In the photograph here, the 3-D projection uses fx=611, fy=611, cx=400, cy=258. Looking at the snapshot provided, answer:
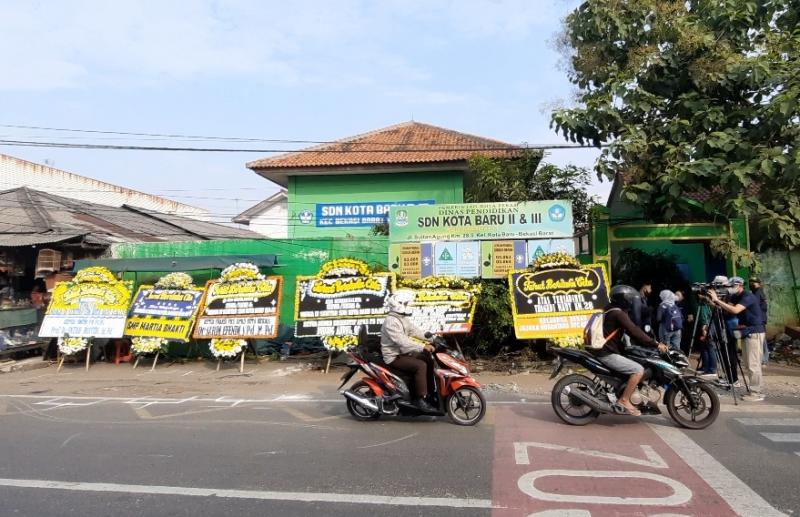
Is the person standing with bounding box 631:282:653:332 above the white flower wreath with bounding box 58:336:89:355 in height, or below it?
above

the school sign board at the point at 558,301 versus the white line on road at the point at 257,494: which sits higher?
the school sign board at the point at 558,301

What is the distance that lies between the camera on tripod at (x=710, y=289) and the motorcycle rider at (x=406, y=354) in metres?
3.87

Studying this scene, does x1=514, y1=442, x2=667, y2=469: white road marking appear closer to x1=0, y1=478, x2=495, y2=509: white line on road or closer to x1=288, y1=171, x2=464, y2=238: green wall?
x1=0, y1=478, x2=495, y2=509: white line on road

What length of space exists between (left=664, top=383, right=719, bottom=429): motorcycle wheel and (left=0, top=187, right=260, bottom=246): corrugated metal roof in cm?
1348

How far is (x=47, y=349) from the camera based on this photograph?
46.0ft

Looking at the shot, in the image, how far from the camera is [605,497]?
4.52 metres

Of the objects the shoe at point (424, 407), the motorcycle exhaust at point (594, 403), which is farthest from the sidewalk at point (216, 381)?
the shoe at point (424, 407)

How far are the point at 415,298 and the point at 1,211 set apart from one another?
44.5 feet

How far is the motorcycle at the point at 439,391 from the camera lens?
6996 millimetres

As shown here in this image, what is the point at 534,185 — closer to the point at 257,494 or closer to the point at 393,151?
the point at 393,151

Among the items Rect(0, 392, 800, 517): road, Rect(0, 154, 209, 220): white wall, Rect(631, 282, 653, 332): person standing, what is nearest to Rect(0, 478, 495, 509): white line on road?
Rect(0, 392, 800, 517): road

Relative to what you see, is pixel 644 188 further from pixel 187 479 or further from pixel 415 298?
pixel 187 479

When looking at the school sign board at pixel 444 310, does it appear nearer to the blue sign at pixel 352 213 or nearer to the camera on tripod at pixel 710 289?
the camera on tripod at pixel 710 289

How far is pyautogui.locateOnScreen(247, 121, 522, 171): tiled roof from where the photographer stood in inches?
669
